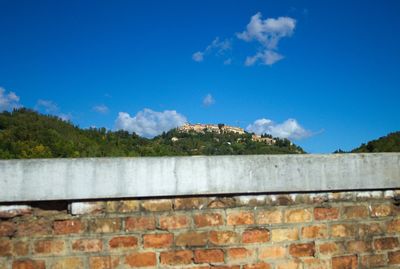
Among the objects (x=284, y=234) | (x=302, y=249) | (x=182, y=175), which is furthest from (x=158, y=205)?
(x=302, y=249)

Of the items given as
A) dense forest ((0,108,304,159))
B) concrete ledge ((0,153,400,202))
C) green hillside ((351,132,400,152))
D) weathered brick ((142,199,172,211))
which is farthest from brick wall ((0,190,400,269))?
green hillside ((351,132,400,152))

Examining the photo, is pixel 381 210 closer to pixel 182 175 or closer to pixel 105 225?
pixel 182 175

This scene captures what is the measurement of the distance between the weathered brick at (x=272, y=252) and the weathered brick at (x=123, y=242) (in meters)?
0.88

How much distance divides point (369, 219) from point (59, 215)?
7.40 feet

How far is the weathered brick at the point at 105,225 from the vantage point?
2.26 meters

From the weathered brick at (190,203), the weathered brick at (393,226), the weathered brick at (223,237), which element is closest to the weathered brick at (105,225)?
the weathered brick at (190,203)

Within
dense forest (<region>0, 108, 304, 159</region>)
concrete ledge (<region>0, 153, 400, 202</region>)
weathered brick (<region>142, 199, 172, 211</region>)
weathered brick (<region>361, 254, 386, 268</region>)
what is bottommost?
weathered brick (<region>361, 254, 386, 268</region>)

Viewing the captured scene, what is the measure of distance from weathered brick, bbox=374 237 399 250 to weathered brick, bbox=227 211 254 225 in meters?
1.04

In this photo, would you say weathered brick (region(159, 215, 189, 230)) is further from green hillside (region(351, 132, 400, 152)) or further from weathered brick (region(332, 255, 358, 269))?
green hillside (region(351, 132, 400, 152))

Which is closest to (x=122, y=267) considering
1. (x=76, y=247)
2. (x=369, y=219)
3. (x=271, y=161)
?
(x=76, y=247)

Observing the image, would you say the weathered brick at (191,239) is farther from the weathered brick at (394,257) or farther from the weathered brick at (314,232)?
the weathered brick at (394,257)

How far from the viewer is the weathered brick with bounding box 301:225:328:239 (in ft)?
8.29

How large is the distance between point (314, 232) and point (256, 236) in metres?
0.46

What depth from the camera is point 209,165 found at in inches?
89.8
